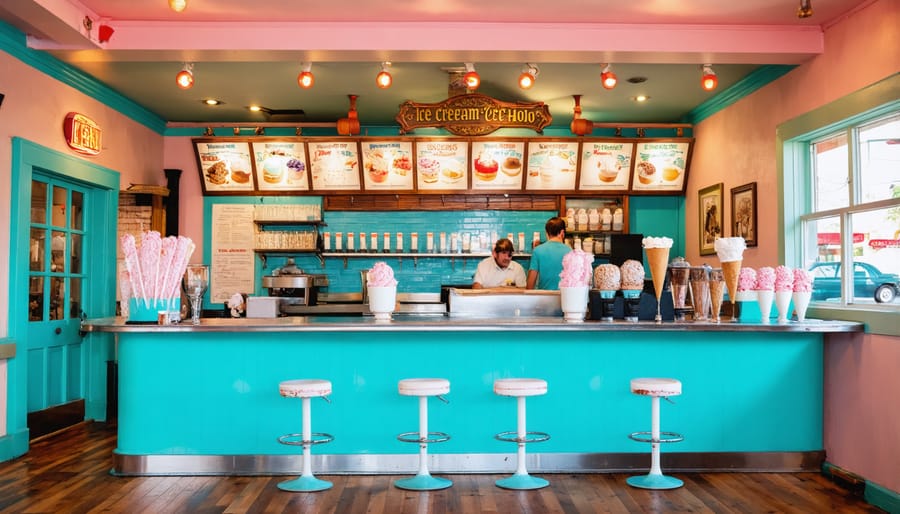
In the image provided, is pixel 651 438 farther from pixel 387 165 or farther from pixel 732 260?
pixel 387 165

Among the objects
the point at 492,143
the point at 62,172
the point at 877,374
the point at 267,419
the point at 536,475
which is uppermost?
the point at 492,143

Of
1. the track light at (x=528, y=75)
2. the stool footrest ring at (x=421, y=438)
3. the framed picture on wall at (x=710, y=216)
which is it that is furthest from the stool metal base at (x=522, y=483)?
the framed picture on wall at (x=710, y=216)

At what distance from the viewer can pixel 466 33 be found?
5734 mm

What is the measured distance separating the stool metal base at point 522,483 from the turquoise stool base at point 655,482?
1.72 feet

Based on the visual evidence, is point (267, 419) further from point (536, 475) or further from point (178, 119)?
point (178, 119)

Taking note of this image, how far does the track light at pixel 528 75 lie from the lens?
6.04m

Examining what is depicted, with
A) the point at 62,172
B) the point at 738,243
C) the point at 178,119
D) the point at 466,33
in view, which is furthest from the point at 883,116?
the point at 178,119

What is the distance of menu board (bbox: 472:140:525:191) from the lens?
832 centimetres

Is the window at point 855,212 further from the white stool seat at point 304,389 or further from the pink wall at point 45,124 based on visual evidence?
the pink wall at point 45,124

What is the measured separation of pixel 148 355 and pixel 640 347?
3.14 meters

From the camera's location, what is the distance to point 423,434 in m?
4.73

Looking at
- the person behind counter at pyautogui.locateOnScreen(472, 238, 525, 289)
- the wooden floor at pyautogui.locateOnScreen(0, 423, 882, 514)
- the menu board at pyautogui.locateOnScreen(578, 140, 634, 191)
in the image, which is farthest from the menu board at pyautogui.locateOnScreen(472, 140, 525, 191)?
the wooden floor at pyautogui.locateOnScreen(0, 423, 882, 514)

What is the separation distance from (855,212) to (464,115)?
3.01 metres

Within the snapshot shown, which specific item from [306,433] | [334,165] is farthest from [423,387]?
[334,165]
